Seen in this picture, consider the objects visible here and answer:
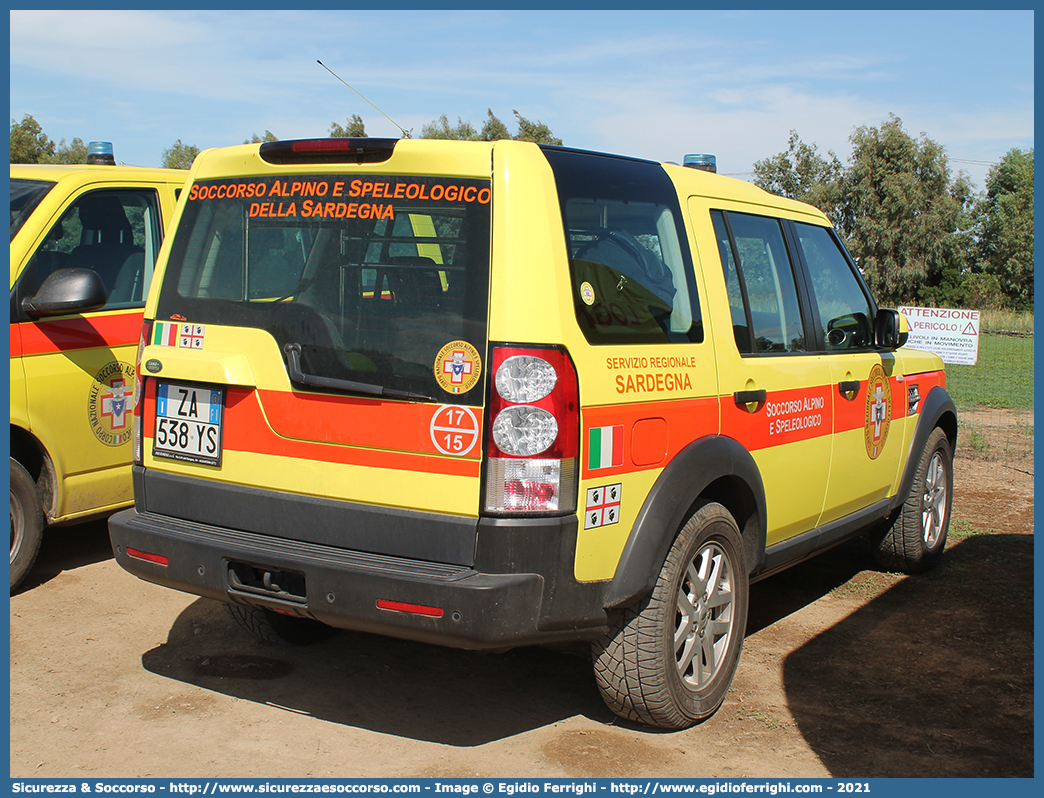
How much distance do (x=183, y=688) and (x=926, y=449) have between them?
429cm

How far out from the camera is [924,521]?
587 cm

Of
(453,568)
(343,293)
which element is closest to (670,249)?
(343,293)

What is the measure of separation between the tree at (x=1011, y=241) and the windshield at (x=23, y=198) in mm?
48487

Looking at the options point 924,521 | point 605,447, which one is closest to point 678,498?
point 605,447

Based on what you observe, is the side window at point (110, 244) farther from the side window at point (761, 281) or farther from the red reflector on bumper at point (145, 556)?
the side window at point (761, 281)

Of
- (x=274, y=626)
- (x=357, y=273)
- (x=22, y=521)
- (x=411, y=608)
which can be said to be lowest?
(x=274, y=626)

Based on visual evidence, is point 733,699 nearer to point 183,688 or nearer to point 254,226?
point 183,688

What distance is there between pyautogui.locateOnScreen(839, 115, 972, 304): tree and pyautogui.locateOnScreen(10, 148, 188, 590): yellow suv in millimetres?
41054

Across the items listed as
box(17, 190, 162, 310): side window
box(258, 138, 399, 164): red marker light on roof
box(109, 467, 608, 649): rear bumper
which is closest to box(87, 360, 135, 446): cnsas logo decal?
box(17, 190, 162, 310): side window

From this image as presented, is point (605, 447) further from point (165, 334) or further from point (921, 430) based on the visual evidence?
point (921, 430)

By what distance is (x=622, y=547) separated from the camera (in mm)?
3287

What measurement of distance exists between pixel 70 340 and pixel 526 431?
3.15 meters

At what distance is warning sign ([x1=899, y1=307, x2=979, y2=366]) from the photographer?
34.1 ft

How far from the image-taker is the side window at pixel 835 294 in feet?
15.7
